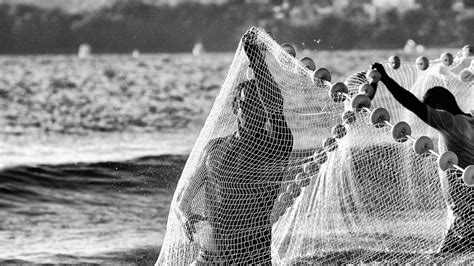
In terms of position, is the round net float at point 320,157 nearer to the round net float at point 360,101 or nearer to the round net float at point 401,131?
the round net float at point 360,101

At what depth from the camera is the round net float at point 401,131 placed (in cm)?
561

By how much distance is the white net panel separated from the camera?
20.1 feet

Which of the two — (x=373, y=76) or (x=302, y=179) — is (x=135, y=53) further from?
(x=373, y=76)

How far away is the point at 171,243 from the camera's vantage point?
6.15 meters

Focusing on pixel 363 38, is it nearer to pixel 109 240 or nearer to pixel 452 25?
pixel 452 25

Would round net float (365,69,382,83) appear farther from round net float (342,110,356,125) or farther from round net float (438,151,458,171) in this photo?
round net float (438,151,458,171)

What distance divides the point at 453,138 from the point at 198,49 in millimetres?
30582

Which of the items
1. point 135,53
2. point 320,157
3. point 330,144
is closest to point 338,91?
point 330,144

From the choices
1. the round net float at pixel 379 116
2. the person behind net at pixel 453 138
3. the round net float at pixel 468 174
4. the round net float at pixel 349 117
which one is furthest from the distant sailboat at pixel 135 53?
the round net float at pixel 468 174

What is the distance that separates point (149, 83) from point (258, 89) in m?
22.2

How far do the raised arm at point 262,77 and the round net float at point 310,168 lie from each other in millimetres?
418

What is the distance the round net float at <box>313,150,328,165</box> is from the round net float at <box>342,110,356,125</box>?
308 mm

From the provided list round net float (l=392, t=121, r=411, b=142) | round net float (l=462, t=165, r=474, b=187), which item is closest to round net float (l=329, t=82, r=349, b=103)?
round net float (l=392, t=121, r=411, b=142)


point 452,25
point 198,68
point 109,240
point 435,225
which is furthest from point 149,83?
point 435,225
